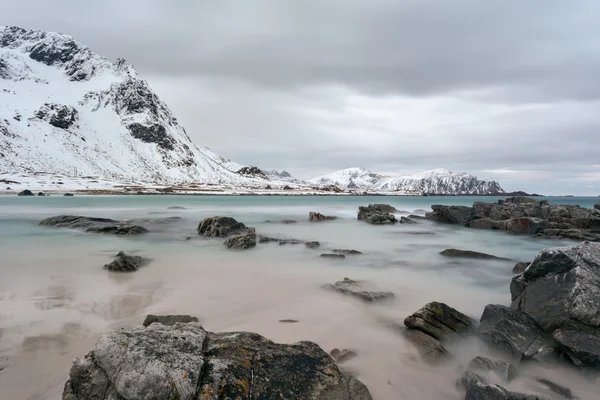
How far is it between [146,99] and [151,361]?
22571cm

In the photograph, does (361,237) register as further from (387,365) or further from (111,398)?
(111,398)

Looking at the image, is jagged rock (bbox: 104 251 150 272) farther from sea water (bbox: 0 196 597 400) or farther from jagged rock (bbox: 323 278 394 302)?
jagged rock (bbox: 323 278 394 302)

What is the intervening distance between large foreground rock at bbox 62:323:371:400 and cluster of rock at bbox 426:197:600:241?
25699 millimetres

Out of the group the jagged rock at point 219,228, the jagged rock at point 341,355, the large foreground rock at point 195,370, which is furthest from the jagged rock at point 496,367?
the jagged rock at point 219,228

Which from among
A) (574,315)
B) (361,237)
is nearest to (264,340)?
(574,315)

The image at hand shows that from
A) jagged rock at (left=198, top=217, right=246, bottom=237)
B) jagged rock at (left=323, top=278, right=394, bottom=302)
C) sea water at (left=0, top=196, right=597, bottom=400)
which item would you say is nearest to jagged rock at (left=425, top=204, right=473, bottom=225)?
sea water at (left=0, top=196, right=597, bottom=400)

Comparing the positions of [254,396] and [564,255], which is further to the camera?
[564,255]

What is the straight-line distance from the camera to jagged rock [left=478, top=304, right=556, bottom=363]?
5.80m

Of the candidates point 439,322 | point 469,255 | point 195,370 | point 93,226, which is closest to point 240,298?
point 439,322

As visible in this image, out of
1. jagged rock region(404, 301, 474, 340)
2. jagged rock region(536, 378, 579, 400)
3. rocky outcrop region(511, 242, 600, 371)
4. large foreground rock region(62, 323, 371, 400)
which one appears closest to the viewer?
large foreground rock region(62, 323, 371, 400)

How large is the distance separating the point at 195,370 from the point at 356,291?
653 centimetres

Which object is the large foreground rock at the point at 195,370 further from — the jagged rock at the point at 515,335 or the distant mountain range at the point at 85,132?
the distant mountain range at the point at 85,132

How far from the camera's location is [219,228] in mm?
20734

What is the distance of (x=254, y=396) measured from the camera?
3475 millimetres
